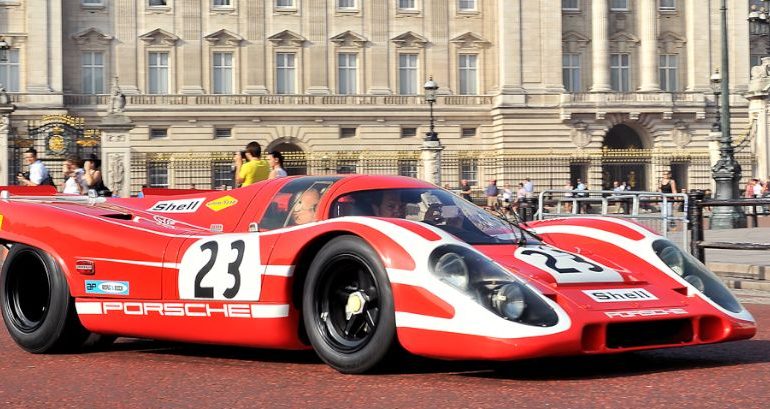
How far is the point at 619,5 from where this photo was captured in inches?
2264

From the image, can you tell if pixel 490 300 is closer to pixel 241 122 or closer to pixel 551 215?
pixel 551 215

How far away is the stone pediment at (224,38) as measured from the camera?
53.6m

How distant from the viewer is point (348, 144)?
2160 inches

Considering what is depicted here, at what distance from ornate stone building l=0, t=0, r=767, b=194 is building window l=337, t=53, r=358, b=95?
6cm

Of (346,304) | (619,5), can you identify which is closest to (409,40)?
(619,5)

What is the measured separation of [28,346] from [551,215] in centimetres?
912

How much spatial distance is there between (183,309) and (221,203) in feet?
3.02

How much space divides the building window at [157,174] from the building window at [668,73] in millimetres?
22220

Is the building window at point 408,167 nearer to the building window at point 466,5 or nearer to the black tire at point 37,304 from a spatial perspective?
the building window at point 466,5

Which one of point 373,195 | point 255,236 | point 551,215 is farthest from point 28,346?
point 551,215

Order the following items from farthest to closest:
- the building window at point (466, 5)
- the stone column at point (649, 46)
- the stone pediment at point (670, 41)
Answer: the stone pediment at point (670, 41)
the stone column at point (649, 46)
the building window at point (466, 5)

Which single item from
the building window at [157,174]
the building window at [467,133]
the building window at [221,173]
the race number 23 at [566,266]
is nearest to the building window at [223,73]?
the building window at [221,173]

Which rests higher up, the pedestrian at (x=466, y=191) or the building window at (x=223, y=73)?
the building window at (x=223, y=73)

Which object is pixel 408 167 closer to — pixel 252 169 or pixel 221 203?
pixel 252 169
